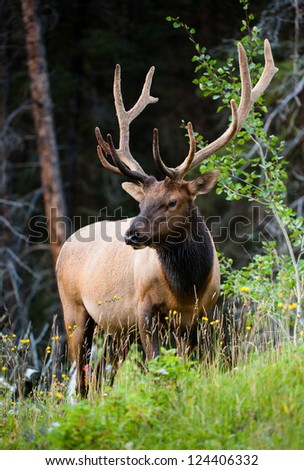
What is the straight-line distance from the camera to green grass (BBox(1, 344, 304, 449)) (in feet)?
16.5

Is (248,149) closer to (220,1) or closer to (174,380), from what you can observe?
(220,1)

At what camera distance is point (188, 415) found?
527 cm

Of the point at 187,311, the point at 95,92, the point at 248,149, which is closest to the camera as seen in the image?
the point at 187,311

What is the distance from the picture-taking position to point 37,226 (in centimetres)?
1727

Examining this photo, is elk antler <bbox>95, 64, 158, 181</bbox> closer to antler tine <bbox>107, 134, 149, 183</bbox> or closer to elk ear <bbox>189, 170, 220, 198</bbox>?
antler tine <bbox>107, 134, 149, 183</bbox>

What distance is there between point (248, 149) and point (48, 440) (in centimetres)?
941

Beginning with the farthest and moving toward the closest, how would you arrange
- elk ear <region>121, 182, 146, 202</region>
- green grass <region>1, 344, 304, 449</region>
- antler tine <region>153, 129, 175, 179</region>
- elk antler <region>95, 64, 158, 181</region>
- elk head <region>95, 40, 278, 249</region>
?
elk ear <region>121, 182, 146, 202</region> → elk antler <region>95, 64, 158, 181</region> → elk head <region>95, 40, 278, 249</region> → antler tine <region>153, 129, 175, 179</region> → green grass <region>1, 344, 304, 449</region>

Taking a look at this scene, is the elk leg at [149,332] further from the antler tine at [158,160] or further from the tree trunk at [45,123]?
the tree trunk at [45,123]

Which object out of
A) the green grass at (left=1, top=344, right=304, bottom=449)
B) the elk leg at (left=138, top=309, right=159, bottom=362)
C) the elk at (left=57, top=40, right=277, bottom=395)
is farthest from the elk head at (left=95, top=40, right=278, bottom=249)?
the green grass at (left=1, top=344, right=304, bottom=449)

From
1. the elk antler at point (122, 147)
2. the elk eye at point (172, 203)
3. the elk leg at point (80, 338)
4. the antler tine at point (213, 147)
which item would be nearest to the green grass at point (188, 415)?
the elk eye at point (172, 203)

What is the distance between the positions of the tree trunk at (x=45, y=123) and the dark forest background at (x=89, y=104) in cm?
112

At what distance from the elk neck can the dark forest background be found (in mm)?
8175

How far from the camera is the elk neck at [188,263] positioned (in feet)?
24.6

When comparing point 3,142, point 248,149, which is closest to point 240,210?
point 248,149
